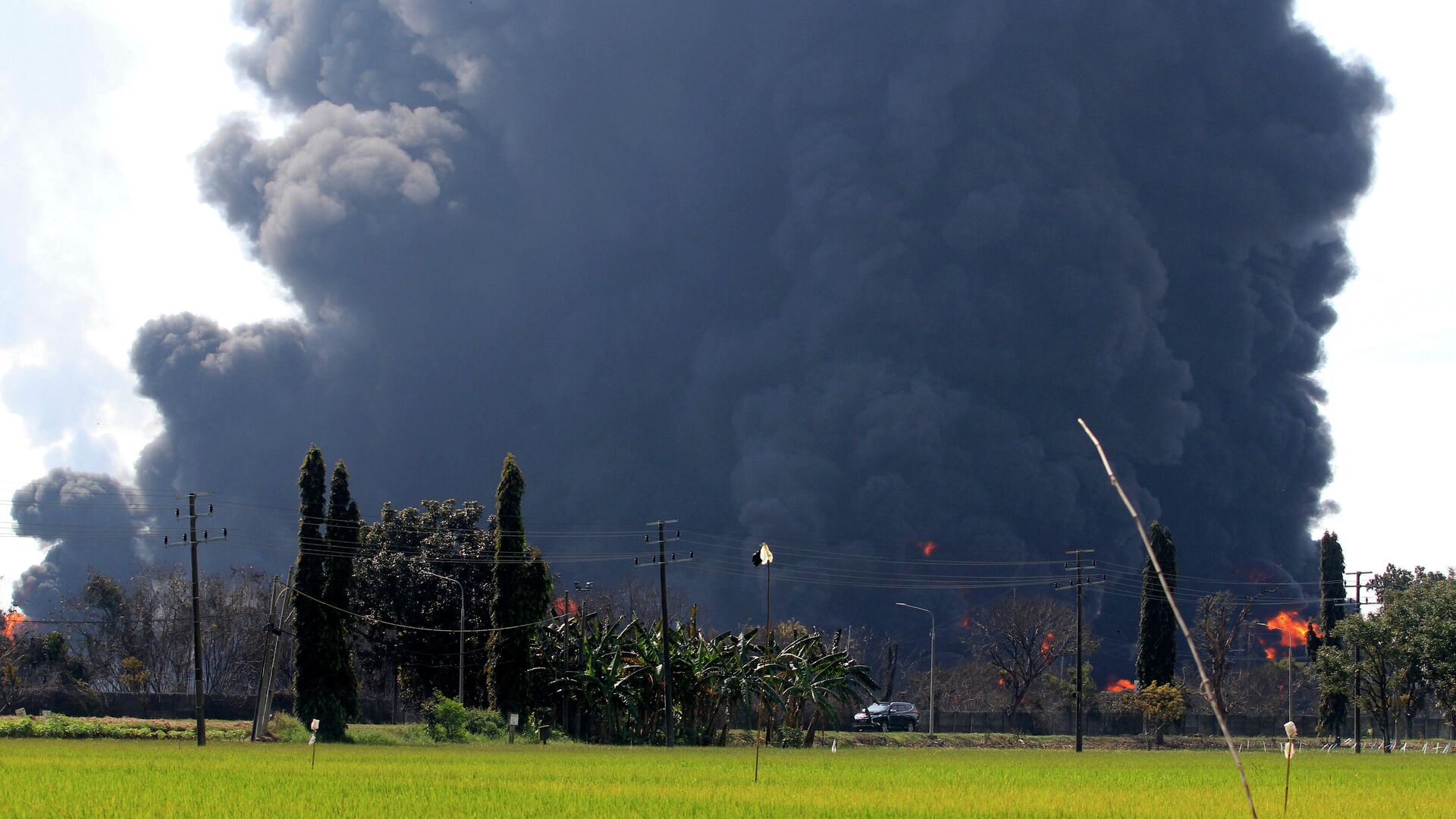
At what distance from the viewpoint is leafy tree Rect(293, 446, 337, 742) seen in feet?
169

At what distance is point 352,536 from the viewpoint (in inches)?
2140

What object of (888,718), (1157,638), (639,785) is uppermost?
(639,785)

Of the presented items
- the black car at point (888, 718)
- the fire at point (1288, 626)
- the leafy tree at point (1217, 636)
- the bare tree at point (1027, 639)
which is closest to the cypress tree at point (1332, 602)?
the leafy tree at point (1217, 636)

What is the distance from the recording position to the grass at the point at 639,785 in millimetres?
21906

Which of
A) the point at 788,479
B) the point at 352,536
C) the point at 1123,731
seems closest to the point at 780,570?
the point at 788,479

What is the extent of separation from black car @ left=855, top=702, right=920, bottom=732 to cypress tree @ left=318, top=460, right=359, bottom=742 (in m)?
34.6

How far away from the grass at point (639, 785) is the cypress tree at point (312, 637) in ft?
22.2

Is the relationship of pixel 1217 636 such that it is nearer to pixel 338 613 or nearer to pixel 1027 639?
pixel 1027 639

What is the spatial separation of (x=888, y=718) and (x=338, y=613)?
3855cm

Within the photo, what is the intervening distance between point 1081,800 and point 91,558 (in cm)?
15305

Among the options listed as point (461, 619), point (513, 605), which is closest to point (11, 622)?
point (461, 619)

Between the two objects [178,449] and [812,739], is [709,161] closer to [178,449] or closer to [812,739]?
[178,449]

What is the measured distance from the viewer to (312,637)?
52031 mm

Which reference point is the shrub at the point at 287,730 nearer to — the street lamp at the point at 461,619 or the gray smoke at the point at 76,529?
the street lamp at the point at 461,619
